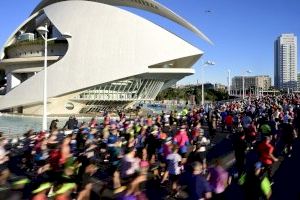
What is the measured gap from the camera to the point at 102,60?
3769 cm

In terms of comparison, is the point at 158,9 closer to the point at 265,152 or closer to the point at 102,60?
the point at 102,60

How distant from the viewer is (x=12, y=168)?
12.2m

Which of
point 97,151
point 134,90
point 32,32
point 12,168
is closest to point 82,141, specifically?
point 97,151

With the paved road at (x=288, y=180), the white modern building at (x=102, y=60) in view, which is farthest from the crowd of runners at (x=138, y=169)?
the white modern building at (x=102, y=60)

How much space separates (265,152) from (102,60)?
3004 cm

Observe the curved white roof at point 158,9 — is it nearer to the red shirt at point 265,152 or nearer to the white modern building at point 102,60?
the white modern building at point 102,60

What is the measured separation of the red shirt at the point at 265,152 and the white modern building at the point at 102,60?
28.4 meters

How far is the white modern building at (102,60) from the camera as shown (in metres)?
37.4

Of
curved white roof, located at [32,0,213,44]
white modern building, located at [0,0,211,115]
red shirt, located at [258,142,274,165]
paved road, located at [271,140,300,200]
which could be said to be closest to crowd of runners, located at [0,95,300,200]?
red shirt, located at [258,142,274,165]

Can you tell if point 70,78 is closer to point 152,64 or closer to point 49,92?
point 49,92

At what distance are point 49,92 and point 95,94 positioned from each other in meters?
4.46

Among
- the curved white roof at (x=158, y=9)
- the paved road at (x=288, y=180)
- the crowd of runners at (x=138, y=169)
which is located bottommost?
the paved road at (x=288, y=180)

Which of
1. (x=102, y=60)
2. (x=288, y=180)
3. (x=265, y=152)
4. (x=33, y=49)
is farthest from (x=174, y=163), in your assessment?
(x=33, y=49)

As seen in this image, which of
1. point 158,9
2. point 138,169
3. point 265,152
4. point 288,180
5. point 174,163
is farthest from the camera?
point 158,9
